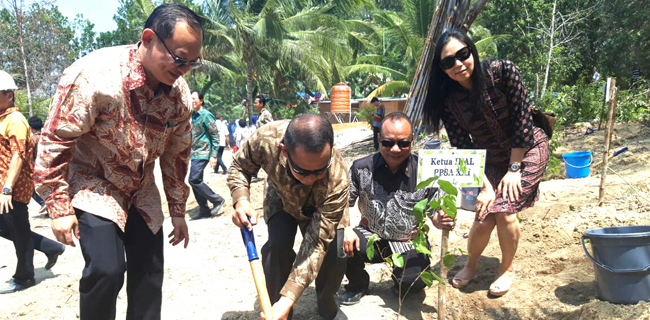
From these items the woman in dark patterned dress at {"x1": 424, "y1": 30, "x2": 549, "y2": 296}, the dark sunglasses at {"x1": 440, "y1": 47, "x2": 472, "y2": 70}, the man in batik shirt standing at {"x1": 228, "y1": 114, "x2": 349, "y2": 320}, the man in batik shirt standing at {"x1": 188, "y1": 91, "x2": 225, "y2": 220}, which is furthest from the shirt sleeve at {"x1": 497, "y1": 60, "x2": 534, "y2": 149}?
the man in batik shirt standing at {"x1": 188, "y1": 91, "x2": 225, "y2": 220}

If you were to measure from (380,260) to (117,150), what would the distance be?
6.42 feet

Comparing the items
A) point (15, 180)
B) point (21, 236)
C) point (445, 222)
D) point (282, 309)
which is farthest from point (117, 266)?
point (21, 236)

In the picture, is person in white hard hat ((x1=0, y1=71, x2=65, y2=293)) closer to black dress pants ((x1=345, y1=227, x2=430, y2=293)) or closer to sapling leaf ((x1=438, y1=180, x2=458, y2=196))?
black dress pants ((x1=345, y1=227, x2=430, y2=293))

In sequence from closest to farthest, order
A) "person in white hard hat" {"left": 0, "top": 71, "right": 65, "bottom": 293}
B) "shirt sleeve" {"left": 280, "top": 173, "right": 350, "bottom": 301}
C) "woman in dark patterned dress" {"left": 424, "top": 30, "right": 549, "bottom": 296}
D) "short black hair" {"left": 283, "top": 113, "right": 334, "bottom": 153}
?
"short black hair" {"left": 283, "top": 113, "right": 334, "bottom": 153} → "shirt sleeve" {"left": 280, "top": 173, "right": 350, "bottom": 301} → "woman in dark patterned dress" {"left": 424, "top": 30, "right": 549, "bottom": 296} → "person in white hard hat" {"left": 0, "top": 71, "right": 65, "bottom": 293}

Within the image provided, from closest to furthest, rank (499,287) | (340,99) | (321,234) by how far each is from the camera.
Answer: (321,234) → (499,287) → (340,99)

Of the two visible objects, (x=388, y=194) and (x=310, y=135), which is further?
(x=388, y=194)

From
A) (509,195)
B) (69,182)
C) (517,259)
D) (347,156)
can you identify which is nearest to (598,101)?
(347,156)

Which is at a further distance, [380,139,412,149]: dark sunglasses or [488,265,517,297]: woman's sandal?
[488,265,517,297]: woman's sandal

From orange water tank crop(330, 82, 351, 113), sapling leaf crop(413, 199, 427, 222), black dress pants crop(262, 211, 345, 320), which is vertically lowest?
orange water tank crop(330, 82, 351, 113)

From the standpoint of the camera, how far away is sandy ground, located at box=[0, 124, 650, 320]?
327 cm

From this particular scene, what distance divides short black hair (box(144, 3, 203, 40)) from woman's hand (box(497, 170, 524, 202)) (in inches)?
80.9

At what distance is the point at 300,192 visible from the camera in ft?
9.24

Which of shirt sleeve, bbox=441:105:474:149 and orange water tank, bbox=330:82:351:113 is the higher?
shirt sleeve, bbox=441:105:474:149

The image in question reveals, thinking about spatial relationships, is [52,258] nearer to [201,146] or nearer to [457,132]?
[201,146]
